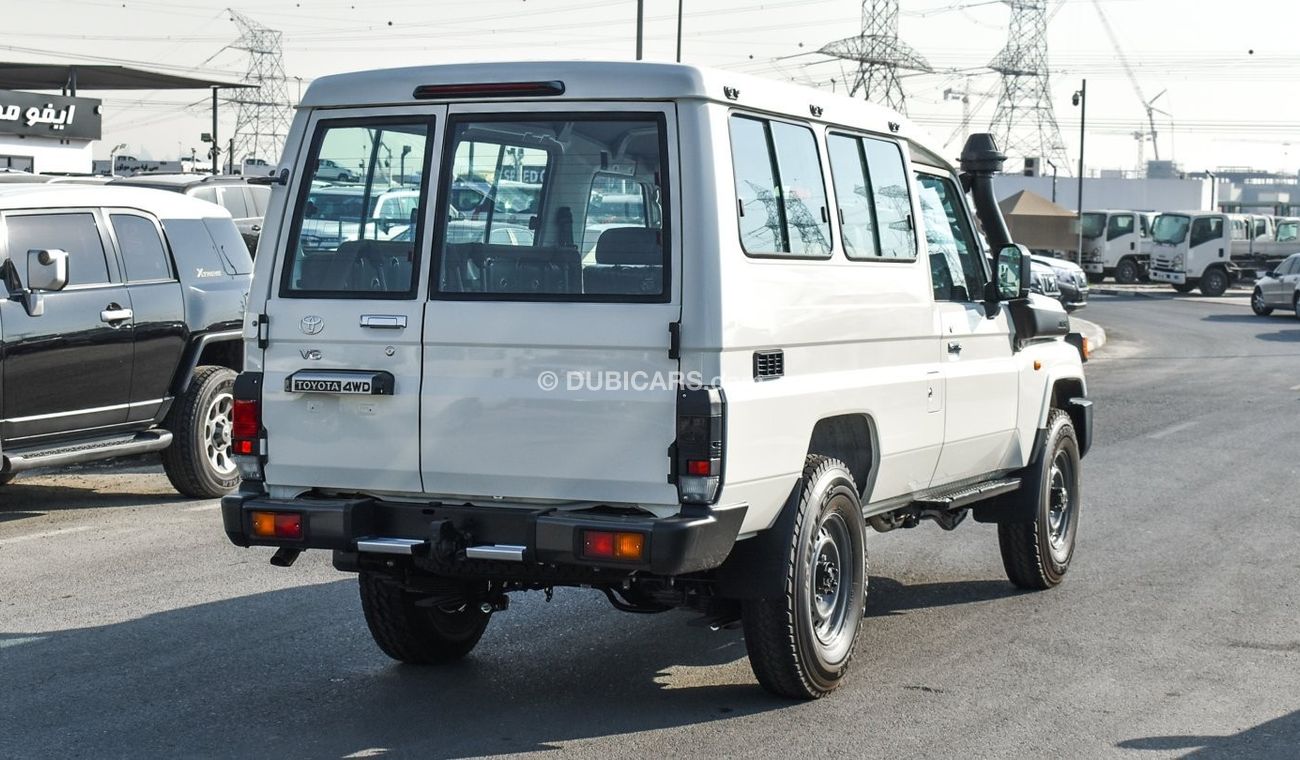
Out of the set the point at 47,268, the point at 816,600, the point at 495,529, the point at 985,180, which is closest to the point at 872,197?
the point at 985,180

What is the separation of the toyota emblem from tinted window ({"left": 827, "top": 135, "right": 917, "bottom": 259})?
6.72ft

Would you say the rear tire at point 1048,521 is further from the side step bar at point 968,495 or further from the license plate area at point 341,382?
the license plate area at point 341,382

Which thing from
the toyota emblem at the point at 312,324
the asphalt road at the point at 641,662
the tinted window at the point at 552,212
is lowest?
the asphalt road at the point at 641,662

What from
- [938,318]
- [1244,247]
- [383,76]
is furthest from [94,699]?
[1244,247]

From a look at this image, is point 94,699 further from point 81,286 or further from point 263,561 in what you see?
point 81,286

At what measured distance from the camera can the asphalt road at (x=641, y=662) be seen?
570 centimetres

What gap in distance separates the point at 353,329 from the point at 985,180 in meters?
3.55

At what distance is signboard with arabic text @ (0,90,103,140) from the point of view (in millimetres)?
40156

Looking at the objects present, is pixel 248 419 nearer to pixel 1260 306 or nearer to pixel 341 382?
pixel 341 382

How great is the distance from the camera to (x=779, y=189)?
5.96 metres

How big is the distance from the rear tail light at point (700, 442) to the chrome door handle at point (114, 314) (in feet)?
20.1

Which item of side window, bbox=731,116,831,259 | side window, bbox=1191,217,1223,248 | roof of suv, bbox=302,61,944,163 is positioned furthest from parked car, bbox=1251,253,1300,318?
roof of suv, bbox=302,61,944,163

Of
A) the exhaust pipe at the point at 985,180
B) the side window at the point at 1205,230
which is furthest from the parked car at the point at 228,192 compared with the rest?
the side window at the point at 1205,230

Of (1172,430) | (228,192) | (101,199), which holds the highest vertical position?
(228,192)
